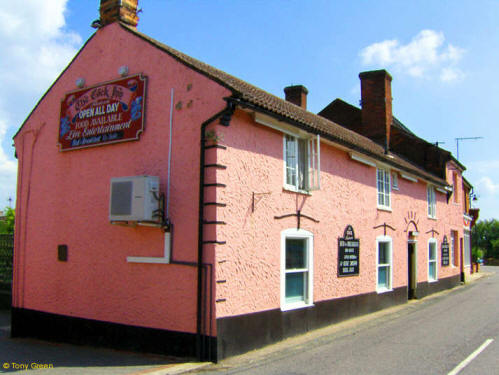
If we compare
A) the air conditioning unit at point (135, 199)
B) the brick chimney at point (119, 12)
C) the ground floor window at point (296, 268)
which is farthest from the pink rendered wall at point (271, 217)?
the brick chimney at point (119, 12)

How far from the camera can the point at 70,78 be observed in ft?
35.6

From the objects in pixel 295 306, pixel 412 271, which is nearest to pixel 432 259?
pixel 412 271

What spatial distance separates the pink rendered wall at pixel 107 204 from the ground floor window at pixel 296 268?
2.43m

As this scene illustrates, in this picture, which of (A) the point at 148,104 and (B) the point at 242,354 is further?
(A) the point at 148,104

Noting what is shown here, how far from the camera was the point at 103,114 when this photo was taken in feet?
32.4

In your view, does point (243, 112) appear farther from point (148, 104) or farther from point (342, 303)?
point (342, 303)

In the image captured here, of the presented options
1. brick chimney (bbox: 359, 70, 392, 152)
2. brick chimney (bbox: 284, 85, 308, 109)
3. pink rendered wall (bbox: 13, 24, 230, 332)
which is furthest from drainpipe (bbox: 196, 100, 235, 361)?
brick chimney (bbox: 359, 70, 392, 152)

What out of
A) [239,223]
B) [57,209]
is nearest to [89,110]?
[57,209]

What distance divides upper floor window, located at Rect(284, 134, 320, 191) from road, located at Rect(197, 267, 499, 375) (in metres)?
3.40

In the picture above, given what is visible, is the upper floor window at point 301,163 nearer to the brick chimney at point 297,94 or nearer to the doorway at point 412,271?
the doorway at point 412,271

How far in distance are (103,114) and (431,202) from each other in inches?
586

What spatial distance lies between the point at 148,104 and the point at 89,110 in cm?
174

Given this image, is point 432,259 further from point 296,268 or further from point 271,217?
point 271,217

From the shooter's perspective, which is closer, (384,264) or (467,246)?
(384,264)
